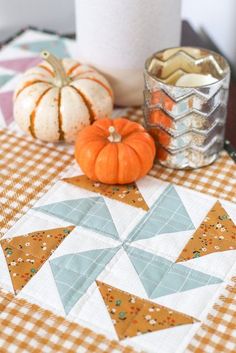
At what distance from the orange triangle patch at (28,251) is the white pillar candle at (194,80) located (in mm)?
310

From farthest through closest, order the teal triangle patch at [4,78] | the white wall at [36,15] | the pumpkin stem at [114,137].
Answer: the white wall at [36,15], the teal triangle patch at [4,78], the pumpkin stem at [114,137]

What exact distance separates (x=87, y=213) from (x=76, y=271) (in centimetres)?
12

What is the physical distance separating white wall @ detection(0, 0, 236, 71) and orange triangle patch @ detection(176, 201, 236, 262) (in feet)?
1.71

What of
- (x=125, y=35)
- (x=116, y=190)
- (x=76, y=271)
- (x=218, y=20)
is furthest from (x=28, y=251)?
(x=218, y=20)

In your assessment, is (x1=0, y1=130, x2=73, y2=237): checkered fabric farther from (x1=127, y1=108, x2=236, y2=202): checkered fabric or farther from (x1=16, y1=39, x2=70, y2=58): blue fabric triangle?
(x1=16, y1=39, x2=70, y2=58): blue fabric triangle

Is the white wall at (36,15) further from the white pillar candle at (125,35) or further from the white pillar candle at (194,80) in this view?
the white pillar candle at (194,80)

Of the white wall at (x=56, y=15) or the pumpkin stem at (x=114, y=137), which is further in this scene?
the white wall at (x=56, y=15)

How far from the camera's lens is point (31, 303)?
0.85m

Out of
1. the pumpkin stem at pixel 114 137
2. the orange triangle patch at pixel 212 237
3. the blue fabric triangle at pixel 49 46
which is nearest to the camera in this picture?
the orange triangle patch at pixel 212 237

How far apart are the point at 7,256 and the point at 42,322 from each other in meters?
0.13

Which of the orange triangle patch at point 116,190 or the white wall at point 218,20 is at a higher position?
the white wall at point 218,20

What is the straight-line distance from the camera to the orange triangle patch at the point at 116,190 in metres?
1.02

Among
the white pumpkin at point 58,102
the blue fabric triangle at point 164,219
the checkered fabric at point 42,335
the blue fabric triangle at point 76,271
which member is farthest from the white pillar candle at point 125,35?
the checkered fabric at point 42,335

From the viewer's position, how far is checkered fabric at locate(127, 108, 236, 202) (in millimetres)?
1040
